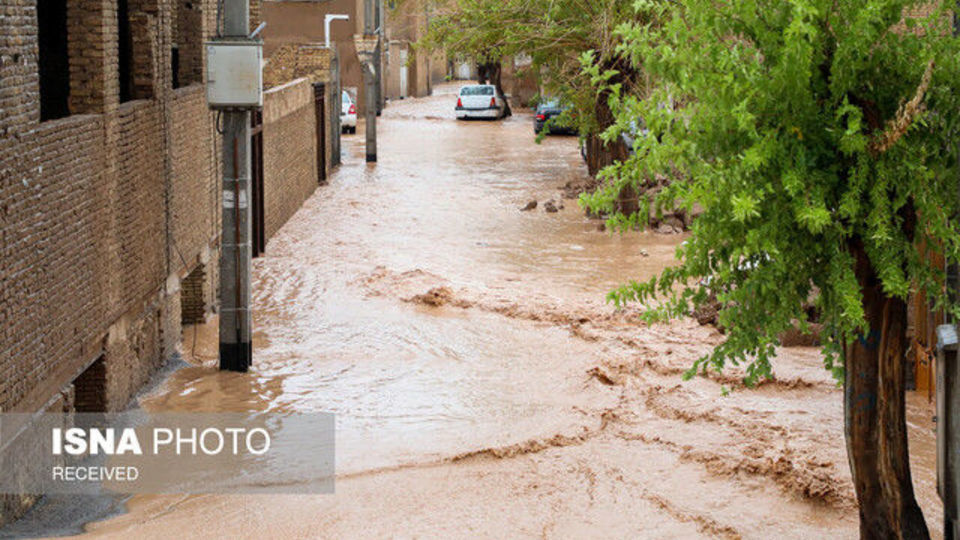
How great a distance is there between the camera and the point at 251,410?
1209 cm

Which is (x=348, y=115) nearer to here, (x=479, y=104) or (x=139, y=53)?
(x=479, y=104)

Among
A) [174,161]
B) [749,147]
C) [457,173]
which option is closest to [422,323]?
[174,161]

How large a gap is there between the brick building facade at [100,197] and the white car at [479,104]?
34.5 metres

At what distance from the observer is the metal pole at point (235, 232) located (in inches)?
506

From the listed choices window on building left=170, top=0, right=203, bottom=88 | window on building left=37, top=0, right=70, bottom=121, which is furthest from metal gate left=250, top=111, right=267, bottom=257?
window on building left=37, top=0, right=70, bottom=121

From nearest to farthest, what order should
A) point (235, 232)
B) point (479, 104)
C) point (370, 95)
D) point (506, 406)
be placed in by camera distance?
1. point (506, 406)
2. point (235, 232)
3. point (370, 95)
4. point (479, 104)

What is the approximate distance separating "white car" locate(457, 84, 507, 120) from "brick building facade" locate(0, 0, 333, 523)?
34547 millimetres

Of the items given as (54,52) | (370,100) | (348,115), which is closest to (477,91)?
(348,115)

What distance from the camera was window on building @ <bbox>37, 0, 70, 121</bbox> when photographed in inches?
494

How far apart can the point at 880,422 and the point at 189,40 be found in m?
10.1

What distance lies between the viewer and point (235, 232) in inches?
512

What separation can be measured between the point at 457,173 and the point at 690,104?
24946 mm

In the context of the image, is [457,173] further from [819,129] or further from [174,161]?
[819,129]

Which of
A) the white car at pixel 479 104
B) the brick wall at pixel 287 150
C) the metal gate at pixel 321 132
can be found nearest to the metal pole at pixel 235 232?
the brick wall at pixel 287 150
